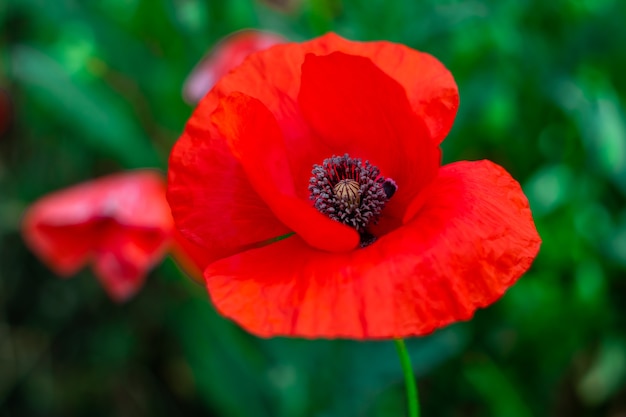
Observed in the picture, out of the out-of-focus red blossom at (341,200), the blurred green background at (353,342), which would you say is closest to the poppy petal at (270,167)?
the out-of-focus red blossom at (341,200)

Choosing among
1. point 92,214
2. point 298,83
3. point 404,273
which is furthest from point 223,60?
point 404,273

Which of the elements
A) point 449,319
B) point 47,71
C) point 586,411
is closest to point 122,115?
point 47,71

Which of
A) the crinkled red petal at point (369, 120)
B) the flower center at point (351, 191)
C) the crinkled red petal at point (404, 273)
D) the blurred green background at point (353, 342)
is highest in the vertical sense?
the crinkled red petal at point (369, 120)

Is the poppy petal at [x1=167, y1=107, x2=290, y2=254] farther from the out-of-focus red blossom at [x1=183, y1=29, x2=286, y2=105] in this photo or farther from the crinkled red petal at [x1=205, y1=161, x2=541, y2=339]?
the out-of-focus red blossom at [x1=183, y1=29, x2=286, y2=105]

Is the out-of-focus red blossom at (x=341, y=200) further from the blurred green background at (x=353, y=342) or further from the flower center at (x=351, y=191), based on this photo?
the blurred green background at (x=353, y=342)

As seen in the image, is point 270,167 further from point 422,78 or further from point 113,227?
point 113,227

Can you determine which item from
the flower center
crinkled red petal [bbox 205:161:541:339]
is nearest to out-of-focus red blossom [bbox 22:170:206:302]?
the flower center

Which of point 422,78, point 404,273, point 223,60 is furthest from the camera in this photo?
point 223,60
